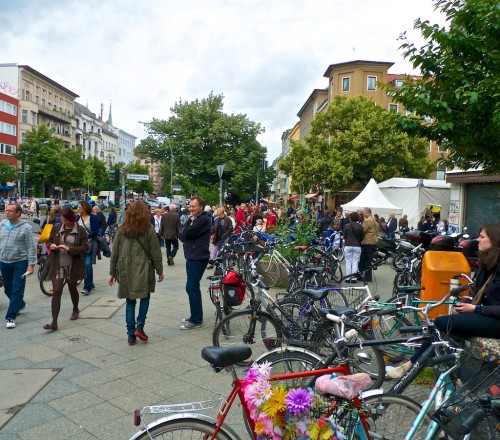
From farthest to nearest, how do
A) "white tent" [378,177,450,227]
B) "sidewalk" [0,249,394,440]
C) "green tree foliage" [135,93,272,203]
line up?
"green tree foliage" [135,93,272,203], "white tent" [378,177,450,227], "sidewalk" [0,249,394,440]

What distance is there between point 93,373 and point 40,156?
174 ft

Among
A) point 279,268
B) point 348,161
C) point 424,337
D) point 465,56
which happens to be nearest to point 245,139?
point 348,161

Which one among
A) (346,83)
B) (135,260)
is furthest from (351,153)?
(135,260)

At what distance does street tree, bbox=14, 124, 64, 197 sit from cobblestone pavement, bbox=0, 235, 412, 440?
4943 centimetres

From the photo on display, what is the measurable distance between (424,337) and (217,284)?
11.0 ft

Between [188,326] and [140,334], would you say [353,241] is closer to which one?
[188,326]

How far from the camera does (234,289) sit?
5832 mm

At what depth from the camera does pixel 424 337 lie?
3.41 m

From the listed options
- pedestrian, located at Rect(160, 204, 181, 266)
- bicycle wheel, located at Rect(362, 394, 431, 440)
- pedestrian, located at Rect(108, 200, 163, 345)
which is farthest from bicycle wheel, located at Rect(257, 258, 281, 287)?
bicycle wheel, located at Rect(362, 394, 431, 440)

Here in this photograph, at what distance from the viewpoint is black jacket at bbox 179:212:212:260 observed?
655 cm

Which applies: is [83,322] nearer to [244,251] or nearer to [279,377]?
[244,251]

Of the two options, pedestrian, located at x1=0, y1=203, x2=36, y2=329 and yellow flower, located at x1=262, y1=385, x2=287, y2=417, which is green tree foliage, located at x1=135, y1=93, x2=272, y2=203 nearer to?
pedestrian, located at x1=0, y1=203, x2=36, y2=329

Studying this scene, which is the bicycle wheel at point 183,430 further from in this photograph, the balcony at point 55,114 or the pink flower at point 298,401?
the balcony at point 55,114

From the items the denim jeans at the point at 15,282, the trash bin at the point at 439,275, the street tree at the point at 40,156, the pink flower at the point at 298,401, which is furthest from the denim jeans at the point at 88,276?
the street tree at the point at 40,156
